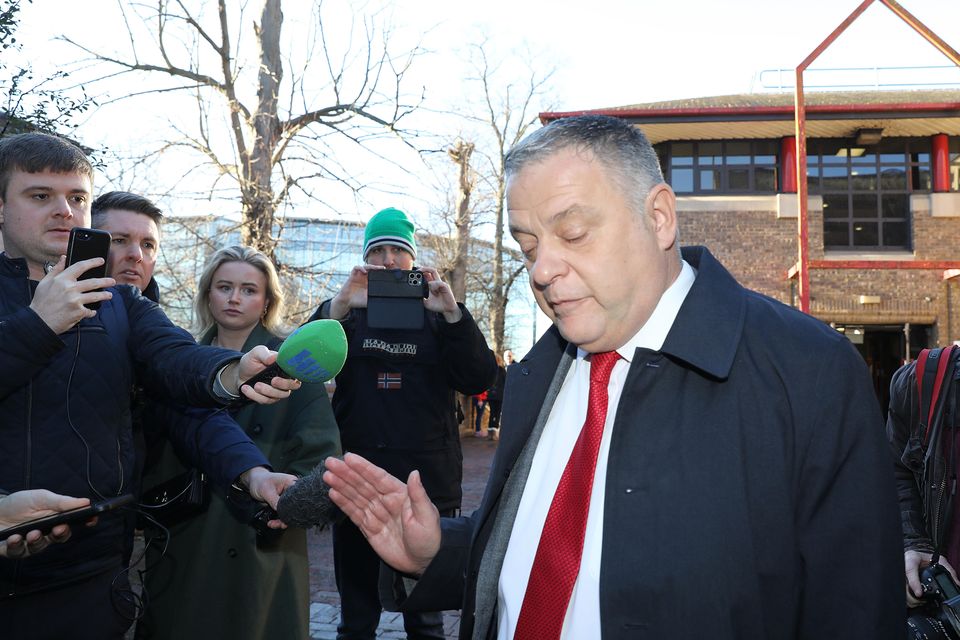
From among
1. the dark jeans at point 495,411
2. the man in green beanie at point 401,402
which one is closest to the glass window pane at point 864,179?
A: the dark jeans at point 495,411

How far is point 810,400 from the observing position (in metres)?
1.73

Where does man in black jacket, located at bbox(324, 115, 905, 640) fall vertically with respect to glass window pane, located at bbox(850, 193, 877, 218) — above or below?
below

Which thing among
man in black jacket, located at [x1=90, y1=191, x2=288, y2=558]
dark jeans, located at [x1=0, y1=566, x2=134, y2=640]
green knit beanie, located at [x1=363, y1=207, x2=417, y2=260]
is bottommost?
dark jeans, located at [x1=0, y1=566, x2=134, y2=640]

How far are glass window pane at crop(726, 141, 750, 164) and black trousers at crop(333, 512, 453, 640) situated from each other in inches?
679

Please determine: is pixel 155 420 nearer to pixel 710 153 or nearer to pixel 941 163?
pixel 710 153

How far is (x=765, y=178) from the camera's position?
63.3 ft

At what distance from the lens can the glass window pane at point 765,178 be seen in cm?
1920

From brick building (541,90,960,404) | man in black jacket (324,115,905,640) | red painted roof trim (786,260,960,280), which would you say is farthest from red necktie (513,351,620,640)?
brick building (541,90,960,404)

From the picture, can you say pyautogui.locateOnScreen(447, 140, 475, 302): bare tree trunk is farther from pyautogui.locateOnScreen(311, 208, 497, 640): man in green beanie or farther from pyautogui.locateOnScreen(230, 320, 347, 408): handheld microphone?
pyautogui.locateOnScreen(230, 320, 347, 408): handheld microphone

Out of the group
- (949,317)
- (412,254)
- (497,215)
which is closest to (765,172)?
(949,317)

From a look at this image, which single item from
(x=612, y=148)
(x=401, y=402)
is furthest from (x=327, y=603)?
(x=612, y=148)

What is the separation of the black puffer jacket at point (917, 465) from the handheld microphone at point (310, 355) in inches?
91.7

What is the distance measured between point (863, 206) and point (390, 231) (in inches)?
686

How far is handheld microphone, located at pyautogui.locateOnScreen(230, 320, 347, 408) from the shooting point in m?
2.30
